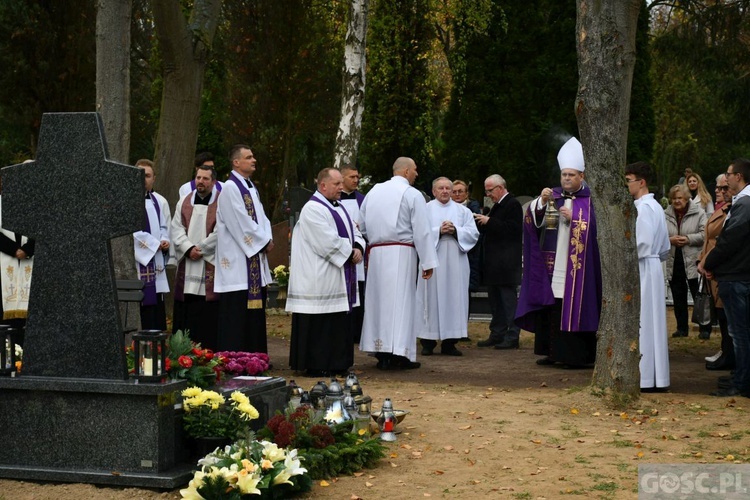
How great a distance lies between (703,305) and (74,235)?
8640 millimetres

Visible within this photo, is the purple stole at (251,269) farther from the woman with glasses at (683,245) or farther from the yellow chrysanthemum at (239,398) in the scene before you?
the woman with glasses at (683,245)

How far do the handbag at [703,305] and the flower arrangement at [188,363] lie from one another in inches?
275

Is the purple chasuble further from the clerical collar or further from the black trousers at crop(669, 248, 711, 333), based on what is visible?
the clerical collar

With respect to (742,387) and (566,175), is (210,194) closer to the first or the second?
→ (566,175)

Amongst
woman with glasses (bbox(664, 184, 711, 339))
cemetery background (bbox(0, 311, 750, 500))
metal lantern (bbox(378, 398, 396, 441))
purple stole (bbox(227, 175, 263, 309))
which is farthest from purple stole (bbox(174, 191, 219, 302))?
woman with glasses (bbox(664, 184, 711, 339))

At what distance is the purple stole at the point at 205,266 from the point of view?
38.9 feet

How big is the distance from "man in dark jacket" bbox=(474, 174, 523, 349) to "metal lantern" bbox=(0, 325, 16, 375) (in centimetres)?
793

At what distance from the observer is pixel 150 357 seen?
22.7ft

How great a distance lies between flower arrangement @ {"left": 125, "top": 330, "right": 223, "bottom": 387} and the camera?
7.31m

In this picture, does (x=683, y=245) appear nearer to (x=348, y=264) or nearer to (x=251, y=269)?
(x=348, y=264)

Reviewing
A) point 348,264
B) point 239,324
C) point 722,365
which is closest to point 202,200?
point 239,324

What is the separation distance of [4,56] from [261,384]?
15393 millimetres

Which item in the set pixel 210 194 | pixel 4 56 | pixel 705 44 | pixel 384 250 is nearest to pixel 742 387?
pixel 384 250

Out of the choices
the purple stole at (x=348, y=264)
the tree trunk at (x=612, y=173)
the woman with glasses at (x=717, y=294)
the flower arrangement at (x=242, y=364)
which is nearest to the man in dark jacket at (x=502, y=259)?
the woman with glasses at (x=717, y=294)
